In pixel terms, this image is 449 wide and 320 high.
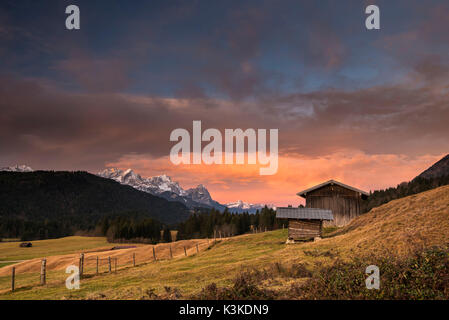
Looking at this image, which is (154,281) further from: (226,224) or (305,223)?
(226,224)

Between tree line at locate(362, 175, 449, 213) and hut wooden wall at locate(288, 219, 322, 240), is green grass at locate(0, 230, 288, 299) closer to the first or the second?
hut wooden wall at locate(288, 219, 322, 240)

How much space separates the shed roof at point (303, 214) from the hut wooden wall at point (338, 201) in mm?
10736

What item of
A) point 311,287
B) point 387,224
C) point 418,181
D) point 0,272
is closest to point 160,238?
point 0,272

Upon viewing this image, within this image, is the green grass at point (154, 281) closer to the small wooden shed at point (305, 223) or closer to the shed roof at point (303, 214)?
the small wooden shed at point (305, 223)

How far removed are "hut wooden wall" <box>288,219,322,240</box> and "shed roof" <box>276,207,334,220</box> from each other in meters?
0.75

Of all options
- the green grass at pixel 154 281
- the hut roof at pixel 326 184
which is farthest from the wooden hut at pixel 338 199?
the green grass at pixel 154 281

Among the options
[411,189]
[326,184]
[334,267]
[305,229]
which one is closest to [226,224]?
[411,189]

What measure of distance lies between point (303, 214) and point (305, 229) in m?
1.86

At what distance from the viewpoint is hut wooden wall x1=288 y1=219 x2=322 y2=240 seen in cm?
3672

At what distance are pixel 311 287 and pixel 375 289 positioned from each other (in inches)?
88.2

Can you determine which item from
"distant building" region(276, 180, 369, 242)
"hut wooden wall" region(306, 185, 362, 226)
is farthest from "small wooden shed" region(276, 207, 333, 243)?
"hut wooden wall" region(306, 185, 362, 226)

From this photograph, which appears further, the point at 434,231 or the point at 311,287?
the point at 434,231
